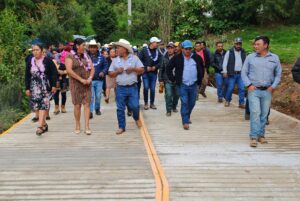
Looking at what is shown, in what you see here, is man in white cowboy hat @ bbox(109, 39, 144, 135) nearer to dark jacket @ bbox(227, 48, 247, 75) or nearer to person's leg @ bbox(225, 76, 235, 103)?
dark jacket @ bbox(227, 48, 247, 75)

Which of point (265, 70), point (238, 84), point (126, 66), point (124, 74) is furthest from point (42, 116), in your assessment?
point (238, 84)

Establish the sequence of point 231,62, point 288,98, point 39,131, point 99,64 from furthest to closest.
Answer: point 288,98, point 231,62, point 99,64, point 39,131

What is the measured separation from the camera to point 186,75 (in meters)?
9.49

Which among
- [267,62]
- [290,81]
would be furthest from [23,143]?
[290,81]

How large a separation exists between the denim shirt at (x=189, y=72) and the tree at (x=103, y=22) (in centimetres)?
3203

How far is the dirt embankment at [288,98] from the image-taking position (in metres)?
12.2

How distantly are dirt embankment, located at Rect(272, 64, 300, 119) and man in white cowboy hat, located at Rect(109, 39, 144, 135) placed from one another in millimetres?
4553

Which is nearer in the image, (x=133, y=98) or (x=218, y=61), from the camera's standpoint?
(x=133, y=98)

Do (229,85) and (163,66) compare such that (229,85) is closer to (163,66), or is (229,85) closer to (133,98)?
(163,66)

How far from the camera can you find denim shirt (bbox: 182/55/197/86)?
9.48 m

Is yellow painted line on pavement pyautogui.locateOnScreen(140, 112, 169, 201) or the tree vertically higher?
the tree

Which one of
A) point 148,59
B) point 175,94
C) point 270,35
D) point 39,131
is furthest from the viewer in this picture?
point 270,35

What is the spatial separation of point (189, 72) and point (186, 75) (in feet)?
0.28

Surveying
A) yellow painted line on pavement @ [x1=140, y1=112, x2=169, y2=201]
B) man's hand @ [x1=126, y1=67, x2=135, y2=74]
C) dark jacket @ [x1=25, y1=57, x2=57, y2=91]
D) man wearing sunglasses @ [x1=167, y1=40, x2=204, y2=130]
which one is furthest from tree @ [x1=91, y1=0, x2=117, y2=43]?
yellow painted line on pavement @ [x1=140, y1=112, x2=169, y2=201]
